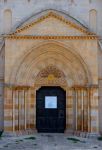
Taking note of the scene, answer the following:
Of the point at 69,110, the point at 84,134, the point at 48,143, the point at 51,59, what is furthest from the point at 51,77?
the point at 48,143

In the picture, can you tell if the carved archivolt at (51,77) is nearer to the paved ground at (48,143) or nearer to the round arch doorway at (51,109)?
the round arch doorway at (51,109)

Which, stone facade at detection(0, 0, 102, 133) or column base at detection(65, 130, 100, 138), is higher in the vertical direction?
stone facade at detection(0, 0, 102, 133)

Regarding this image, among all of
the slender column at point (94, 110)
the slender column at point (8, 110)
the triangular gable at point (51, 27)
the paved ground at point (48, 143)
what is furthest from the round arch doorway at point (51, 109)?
the triangular gable at point (51, 27)

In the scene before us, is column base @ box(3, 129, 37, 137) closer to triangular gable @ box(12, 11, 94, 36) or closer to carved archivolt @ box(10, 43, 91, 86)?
carved archivolt @ box(10, 43, 91, 86)

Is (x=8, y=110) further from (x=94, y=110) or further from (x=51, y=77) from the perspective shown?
(x=94, y=110)

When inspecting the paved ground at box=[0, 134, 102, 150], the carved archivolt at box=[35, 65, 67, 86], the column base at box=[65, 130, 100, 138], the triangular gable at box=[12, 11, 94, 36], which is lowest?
the paved ground at box=[0, 134, 102, 150]

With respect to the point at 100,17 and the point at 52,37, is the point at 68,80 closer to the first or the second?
the point at 52,37

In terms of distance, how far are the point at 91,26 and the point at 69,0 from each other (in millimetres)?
1722

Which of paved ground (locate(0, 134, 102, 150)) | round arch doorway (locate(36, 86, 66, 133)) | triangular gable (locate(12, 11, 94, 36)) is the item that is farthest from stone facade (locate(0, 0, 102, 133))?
paved ground (locate(0, 134, 102, 150))

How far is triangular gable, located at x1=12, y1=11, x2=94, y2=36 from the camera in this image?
1855 centimetres

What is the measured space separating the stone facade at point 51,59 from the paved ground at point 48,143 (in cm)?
91

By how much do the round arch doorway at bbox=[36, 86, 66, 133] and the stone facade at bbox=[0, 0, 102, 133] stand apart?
355 millimetres

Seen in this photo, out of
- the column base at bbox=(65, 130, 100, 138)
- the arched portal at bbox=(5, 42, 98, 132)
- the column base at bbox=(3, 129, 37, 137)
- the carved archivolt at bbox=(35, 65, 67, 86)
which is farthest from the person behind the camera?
the carved archivolt at bbox=(35, 65, 67, 86)

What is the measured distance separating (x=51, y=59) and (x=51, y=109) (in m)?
2.52
